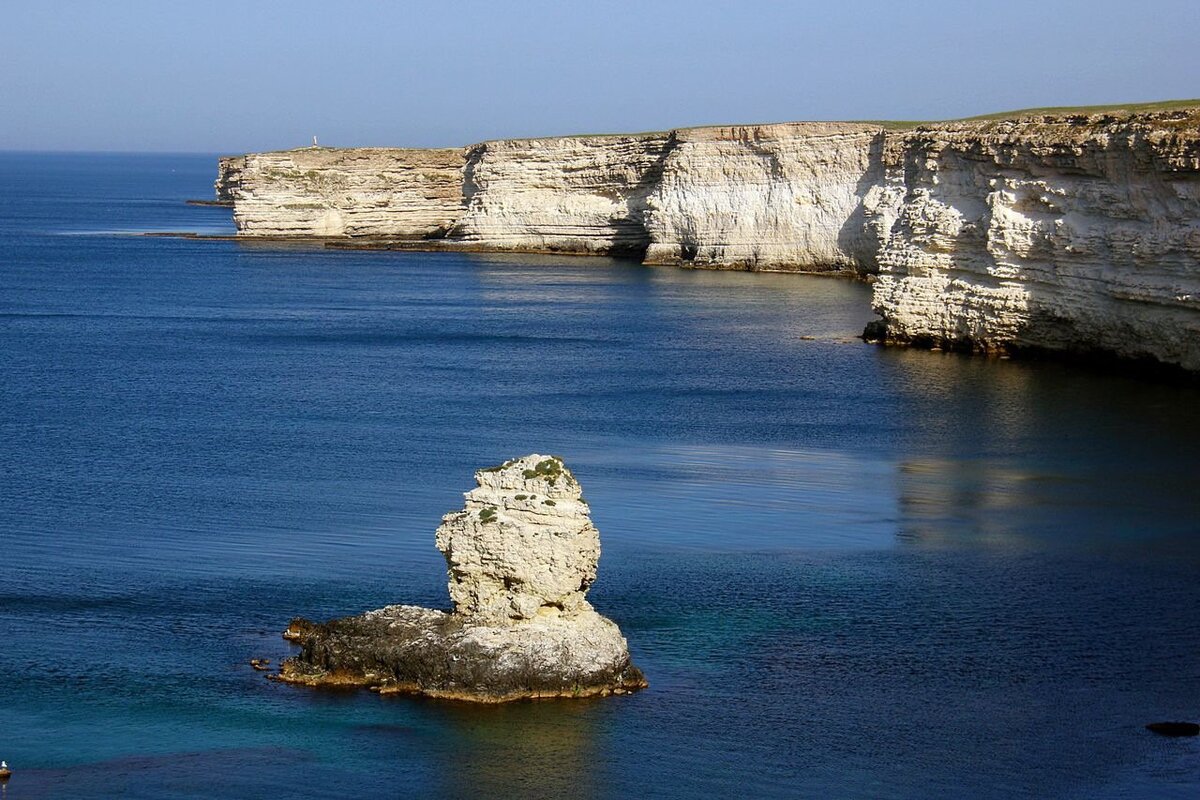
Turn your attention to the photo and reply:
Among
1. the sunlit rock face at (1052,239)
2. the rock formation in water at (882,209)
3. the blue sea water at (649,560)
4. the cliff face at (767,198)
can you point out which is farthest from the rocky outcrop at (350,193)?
the sunlit rock face at (1052,239)

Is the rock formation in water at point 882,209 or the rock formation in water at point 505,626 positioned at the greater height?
the rock formation in water at point 882,209

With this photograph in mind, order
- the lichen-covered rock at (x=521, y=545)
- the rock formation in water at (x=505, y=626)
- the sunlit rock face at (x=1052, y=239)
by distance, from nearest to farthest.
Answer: the rock formation in water at (x=505, y=626) → the lichen-covered rock at (x=521, y=545) → the sunlit rock face at (x=1052, y=239)

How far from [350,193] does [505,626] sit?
3546 inches

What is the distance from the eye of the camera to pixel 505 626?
2027 cm

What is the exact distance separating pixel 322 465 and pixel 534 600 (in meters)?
15.1

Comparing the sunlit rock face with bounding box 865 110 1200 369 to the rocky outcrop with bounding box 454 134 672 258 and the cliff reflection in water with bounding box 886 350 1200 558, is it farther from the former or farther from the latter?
the rocky outcrop with bounding box 454 134 672 258

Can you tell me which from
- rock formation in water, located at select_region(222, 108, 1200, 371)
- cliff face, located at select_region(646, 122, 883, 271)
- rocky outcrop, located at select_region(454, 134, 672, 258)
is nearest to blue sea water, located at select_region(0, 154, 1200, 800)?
rock formation in water, located at select_region(222, 108, 1200, 371)

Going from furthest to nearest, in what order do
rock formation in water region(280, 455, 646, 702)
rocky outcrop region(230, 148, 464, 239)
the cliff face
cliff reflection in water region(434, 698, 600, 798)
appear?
rocky outcrop region(230, 148, 464, 239)
the cliff face
rock formation in water region(280, 455, 646, 702)
cliff reflection in water region(434, 698, 600, 798)

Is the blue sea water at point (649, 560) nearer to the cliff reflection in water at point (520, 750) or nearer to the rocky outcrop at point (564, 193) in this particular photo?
the cliff reflection in water at point (520, 750)

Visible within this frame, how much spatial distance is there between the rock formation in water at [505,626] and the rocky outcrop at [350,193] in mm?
87678

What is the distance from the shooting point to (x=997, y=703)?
20.0m

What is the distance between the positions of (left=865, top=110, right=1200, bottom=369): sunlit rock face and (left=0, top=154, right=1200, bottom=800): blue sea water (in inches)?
62.0

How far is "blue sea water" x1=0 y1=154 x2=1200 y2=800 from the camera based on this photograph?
59.1 feet

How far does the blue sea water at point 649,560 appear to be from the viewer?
59.1 ft
